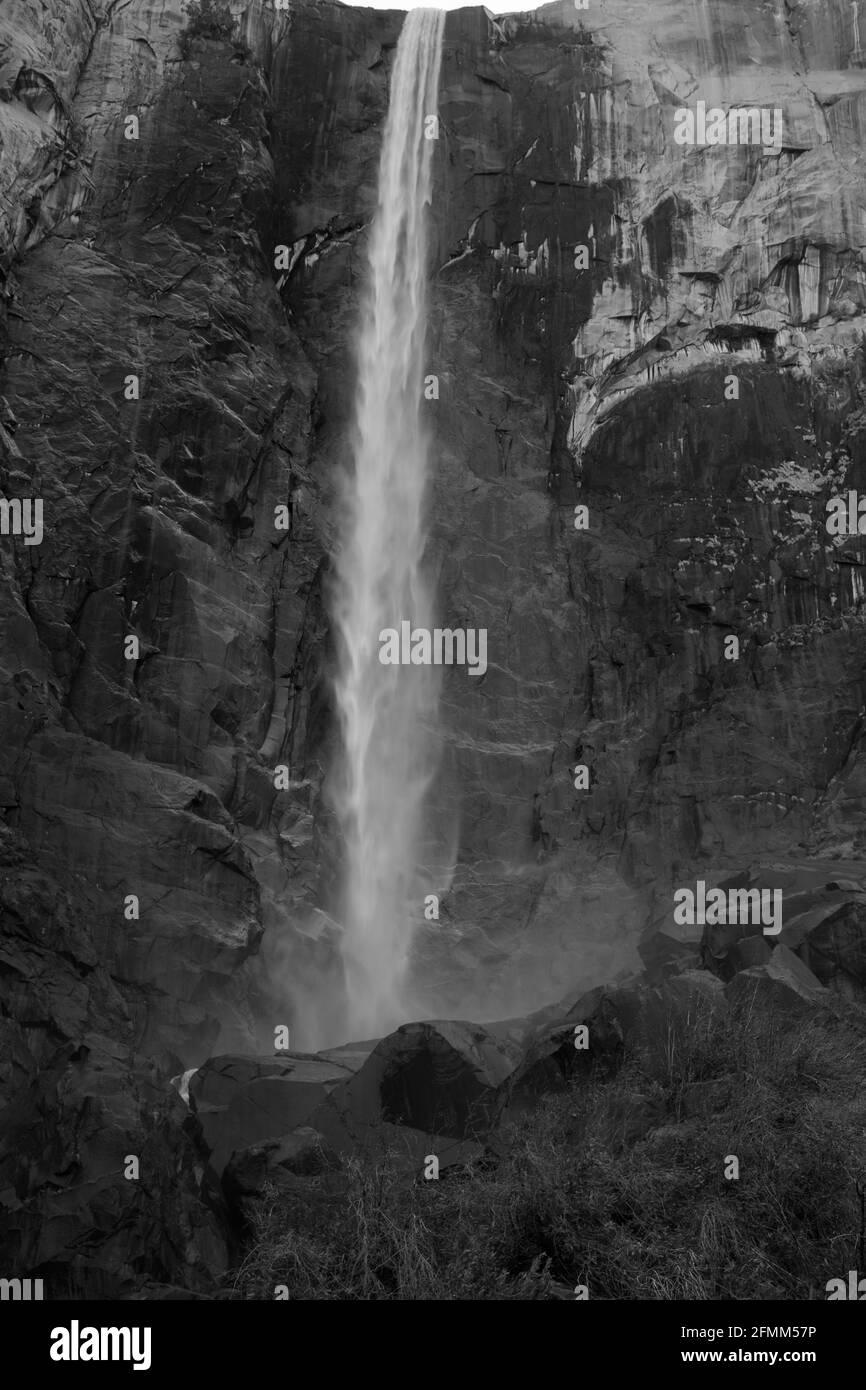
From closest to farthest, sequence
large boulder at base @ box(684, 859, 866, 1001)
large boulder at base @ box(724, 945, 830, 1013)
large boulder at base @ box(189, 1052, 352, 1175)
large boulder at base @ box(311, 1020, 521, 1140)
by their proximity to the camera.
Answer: large boulder at base @ box(311, 1020, 521, 1140) < large boulder at base @ box(189, 1052, 352, 1175) < large boulder at base @ box(724, 945, 830, 1013) < large boulder at base @ box(684, 859, 866, 1001)

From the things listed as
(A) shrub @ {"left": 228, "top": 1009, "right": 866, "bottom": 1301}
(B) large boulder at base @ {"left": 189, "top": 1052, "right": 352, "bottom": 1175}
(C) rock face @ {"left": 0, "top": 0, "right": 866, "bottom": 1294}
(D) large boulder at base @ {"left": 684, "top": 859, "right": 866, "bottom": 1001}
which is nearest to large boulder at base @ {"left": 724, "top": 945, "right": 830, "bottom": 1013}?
(C) rock face @ {"left": 0, "top": 0, "right": 866, "bottom": 1294}

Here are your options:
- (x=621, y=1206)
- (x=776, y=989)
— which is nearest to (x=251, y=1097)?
(x=621, y=1206)

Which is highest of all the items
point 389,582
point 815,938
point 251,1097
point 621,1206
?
point 389,582

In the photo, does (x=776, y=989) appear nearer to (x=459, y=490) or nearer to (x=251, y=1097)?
(x=251, y=1097)

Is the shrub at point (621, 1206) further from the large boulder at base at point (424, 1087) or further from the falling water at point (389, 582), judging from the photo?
the falling water at point (389, 582)

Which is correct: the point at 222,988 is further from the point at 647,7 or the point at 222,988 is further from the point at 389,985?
the point at 647,7

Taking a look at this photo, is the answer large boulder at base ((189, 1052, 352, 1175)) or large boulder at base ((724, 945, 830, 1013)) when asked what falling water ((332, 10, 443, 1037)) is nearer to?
large boulder at base ((189, 1052, 352, 1175))
